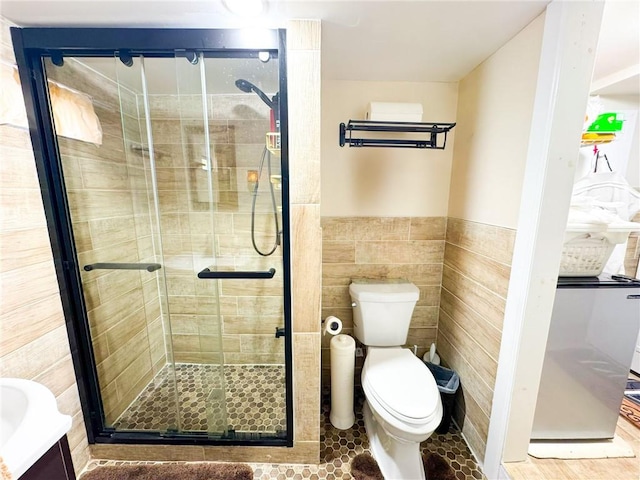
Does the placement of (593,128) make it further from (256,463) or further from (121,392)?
(121,392)

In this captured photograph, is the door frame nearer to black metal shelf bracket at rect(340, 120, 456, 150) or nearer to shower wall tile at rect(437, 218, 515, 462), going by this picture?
shower wall tile at rect(437, 218, 515, 462)

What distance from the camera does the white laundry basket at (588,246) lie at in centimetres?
112

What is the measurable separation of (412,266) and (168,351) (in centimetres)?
163

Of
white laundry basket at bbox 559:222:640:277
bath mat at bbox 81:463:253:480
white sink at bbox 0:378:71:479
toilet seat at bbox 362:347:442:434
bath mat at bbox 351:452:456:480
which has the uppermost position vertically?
white laundry basket at bbox 559:222:640:277

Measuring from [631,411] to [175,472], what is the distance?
2.76 metres

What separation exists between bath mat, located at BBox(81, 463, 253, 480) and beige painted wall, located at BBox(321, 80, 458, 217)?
149 centimetres

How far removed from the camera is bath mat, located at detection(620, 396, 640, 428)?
1.53 meters

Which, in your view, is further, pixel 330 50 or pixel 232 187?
pixel 232 187

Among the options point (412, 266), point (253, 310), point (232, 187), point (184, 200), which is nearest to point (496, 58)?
point (412, 266)

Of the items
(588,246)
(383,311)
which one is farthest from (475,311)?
(588,246)

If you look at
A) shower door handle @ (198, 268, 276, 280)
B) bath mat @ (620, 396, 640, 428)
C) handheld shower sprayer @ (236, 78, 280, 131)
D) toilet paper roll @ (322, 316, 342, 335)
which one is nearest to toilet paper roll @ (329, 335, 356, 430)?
toilet paper roll @ (322, 316, 342, 335)

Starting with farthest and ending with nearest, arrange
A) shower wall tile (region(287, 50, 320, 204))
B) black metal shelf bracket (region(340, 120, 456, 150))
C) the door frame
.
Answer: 1. black metal shelf bracket (region(340, 120, 456, 150))
2. shower wall tile (region(287, 50, 320, 204))
3. the door frame

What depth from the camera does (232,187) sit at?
150 cm

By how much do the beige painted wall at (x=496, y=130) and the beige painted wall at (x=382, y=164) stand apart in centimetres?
10
